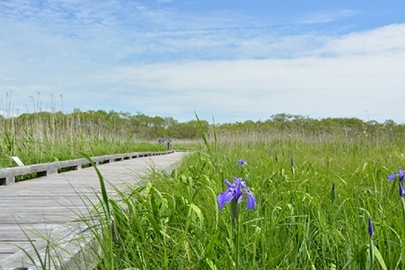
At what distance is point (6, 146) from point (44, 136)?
2350 mm

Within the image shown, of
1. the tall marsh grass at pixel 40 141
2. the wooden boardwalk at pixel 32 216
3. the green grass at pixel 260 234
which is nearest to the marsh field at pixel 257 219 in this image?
the green grass at pixel 260 234

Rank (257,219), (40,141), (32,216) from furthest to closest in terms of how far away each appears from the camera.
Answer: (40,141) → (32,216) → (257,219)

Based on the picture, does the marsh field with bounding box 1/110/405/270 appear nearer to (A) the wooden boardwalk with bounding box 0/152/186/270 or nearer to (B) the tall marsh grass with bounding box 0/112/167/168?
(B) the tall marsh grass with bounding box 0/112/167/168

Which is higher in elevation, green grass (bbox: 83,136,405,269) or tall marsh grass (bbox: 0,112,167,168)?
tall marsh grass (bbox: 0,112,167,168)

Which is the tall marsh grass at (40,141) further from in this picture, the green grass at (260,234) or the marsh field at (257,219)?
the green grass at (260,234)

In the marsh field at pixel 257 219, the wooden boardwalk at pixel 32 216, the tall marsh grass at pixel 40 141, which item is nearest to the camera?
the marsh field at pixel 257 219

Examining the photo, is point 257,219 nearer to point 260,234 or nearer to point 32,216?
point 260,234

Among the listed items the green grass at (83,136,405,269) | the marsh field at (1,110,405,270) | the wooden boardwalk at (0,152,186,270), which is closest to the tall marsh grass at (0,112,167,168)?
the marsh field at (1,110,405,270)

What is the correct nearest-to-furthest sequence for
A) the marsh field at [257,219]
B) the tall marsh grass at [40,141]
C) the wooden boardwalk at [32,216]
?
the marsh field at [257,219] → the wooden boardwalk at [32,216] → the tall marsh grass at [40,141]

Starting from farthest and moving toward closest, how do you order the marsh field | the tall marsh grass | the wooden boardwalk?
the tall marsh grass < the wooden boardwalk < the marsh field

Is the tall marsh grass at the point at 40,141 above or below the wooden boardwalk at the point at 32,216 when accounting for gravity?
above

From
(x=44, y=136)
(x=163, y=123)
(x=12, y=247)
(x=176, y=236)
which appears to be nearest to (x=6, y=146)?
(x=44, y=136)

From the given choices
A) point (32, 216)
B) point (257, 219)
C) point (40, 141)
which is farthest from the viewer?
point (40, 141)

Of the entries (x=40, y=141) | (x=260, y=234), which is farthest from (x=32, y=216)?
(x=40, y=141)
